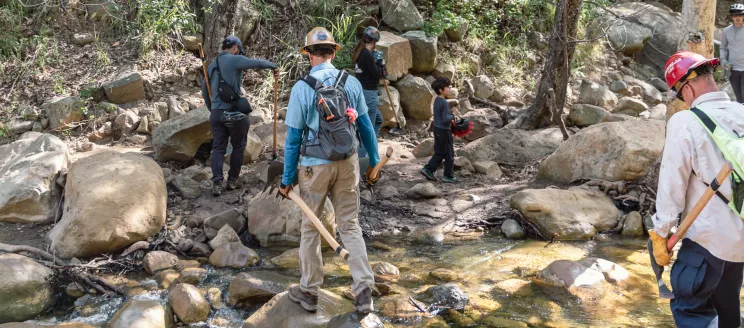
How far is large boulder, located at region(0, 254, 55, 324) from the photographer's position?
509 centimetres

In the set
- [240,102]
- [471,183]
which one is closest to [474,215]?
[471,183]

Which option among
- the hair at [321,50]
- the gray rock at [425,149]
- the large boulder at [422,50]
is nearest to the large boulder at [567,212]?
the gray rock at [425,149]

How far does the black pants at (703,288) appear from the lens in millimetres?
3242

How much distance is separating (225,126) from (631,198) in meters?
4.87

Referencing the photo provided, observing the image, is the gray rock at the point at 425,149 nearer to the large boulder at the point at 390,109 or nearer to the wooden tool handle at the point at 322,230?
the large boulder at the point at 390,109

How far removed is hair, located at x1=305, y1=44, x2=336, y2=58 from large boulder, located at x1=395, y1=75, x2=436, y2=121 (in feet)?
20.4

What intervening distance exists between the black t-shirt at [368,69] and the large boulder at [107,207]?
274 cm

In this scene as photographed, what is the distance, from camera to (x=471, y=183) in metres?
8.70

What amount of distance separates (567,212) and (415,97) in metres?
4.28

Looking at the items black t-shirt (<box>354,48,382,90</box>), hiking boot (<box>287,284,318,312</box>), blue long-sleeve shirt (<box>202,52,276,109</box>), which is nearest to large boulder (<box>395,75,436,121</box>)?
black t-shirt (<box>354,48,382,90</box>)

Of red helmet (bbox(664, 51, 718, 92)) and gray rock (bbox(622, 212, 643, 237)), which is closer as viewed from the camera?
red helmet (bbox(664, 51, 718, 92))

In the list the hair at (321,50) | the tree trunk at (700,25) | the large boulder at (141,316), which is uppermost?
the tree trunk at (700,25)

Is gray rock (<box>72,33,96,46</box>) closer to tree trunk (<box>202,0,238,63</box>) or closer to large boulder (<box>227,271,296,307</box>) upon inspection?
tree trunk (<box>202,0,238,63</box>)

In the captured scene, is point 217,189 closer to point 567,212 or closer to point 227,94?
point 227,94
